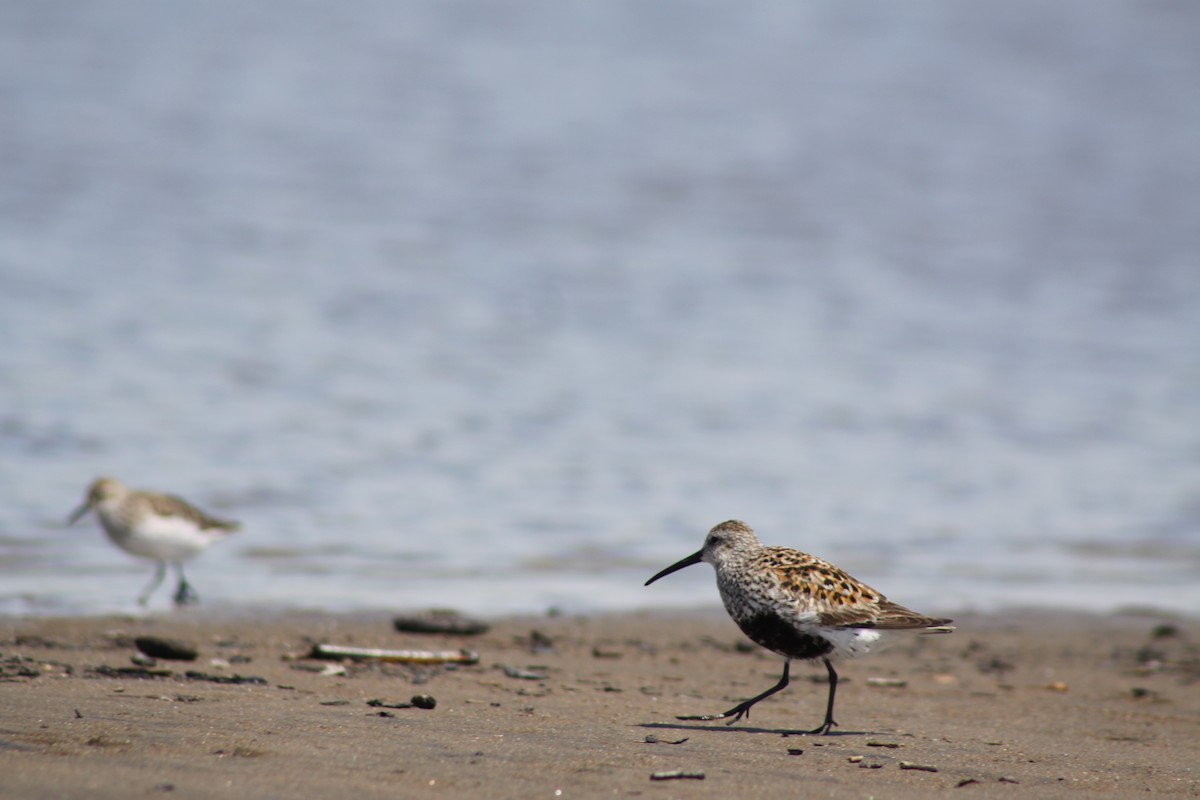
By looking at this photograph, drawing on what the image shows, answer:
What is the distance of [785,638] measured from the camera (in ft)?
18.1

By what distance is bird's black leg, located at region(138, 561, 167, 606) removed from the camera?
781 centimetres

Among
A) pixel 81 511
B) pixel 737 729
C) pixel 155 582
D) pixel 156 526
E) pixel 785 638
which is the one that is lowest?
pixel 737 729

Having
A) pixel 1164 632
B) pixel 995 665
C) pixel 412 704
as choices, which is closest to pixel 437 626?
pixel 412 704

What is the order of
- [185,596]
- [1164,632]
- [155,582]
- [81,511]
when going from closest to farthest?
[185,596] → [1164,632] → [155,582] → [81,511]

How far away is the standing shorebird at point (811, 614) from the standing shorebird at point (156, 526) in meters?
3.53

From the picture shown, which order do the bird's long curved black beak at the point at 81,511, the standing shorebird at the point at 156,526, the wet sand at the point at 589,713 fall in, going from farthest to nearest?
1. the bird's long curved black beak at the point at 81,511
2. the standing shorebird at the point at 156,526
3. the wet sand at the point at 589,713

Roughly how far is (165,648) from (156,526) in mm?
2162

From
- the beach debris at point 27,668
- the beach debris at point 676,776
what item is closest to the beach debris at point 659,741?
the beach debris at point 676,776

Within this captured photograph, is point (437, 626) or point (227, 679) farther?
point (437, 626)

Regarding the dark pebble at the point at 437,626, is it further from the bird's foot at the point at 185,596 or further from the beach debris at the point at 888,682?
the beach debris at the point at 888,682

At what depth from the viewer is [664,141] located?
23.4 m

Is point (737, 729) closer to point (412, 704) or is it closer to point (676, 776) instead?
point (676, 776)

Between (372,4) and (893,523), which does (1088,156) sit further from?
(893,523)

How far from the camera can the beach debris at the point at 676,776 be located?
4.34 meters
